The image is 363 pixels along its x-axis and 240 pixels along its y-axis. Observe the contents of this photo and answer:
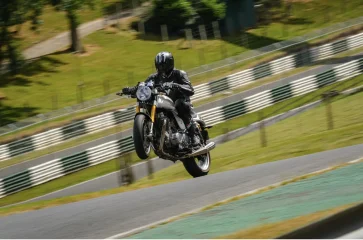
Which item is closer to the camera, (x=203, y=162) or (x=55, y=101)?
(x=203, y=162)

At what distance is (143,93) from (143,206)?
4.73 m

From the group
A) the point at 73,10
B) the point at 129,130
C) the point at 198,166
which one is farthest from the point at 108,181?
the point at 73,10

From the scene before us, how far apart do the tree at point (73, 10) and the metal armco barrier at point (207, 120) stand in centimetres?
1168

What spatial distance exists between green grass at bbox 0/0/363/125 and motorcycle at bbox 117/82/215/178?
75.7ft

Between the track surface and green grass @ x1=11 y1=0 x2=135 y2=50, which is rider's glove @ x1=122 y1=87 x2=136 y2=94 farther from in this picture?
green grass @ x1=11 y1=0 x2=135 y2=50

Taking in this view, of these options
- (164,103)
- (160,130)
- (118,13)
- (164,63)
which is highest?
(164,63)

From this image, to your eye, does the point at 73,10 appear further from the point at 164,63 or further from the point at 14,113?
the point at 164,63

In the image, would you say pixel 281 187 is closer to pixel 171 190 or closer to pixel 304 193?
pixel 304 193

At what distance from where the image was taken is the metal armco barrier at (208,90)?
31245 millimetres

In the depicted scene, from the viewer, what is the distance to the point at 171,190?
12.4m

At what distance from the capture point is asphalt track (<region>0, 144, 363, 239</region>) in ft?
30.9

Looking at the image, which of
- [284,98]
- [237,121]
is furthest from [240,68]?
[237,121]

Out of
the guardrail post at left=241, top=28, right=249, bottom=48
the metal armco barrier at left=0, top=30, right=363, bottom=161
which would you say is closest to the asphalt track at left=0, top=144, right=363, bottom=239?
the metal armco barrier at left=0, top=30, right=363, bottom=161

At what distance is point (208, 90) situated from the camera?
39125 millimetres
